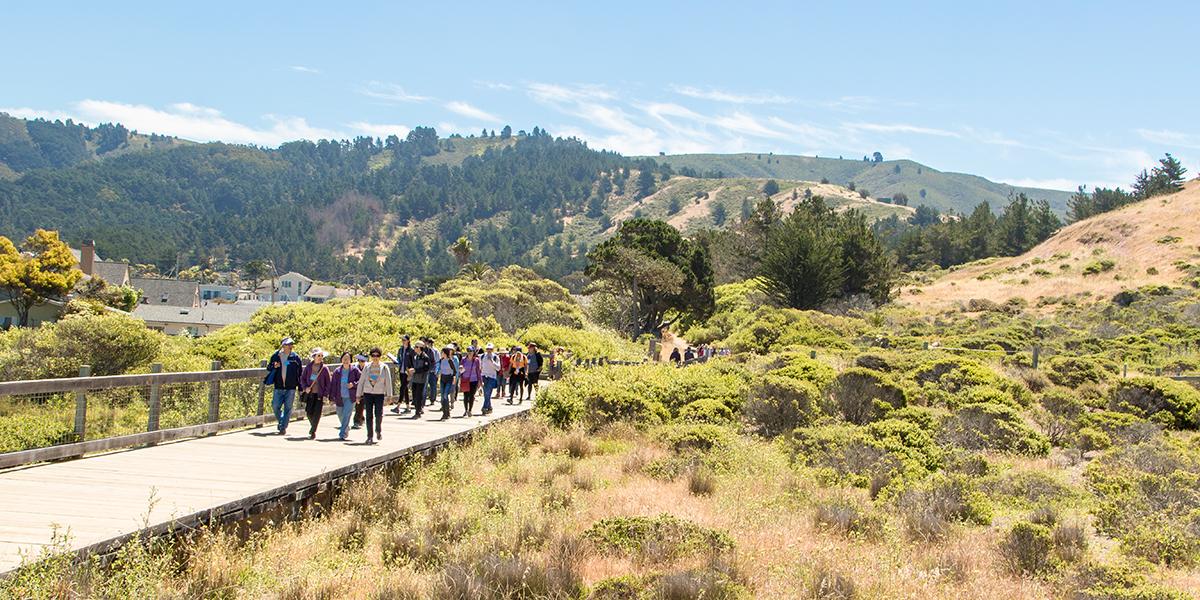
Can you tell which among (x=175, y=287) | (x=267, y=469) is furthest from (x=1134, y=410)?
(x=175, y=287)

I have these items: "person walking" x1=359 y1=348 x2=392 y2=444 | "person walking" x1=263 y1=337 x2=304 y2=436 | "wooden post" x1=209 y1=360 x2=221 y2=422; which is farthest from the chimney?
"person walking" x1=359 y1=348 x2=392 y2=444

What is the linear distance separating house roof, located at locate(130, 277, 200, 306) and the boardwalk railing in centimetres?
8366

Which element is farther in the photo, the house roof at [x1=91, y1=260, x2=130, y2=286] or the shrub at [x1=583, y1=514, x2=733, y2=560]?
the house roof at [x1=91, y1=260, x2=130, y2=286]

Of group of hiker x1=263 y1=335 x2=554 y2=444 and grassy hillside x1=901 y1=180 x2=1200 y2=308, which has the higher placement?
grassy hillside x1=901 y1=180 x2=1200 y2=308

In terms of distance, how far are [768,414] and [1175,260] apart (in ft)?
229

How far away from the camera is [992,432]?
1672 centimetres

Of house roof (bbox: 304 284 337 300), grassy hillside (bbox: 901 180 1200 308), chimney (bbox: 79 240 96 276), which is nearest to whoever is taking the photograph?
chimney (bbox: 79 240 96 276)

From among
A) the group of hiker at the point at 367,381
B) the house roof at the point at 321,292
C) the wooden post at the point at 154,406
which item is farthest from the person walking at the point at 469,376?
the house roof at the point at 321,292

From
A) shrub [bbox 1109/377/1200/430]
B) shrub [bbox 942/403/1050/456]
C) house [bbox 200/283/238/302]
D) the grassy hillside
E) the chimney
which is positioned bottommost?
house [bbox 200/283/238/302]

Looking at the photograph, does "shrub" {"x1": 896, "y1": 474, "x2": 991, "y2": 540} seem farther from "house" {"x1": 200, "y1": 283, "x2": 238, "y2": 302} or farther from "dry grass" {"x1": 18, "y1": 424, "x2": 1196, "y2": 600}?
"house" {"x1": 200, "y1": 283, "x2": 238, "y2": 302}

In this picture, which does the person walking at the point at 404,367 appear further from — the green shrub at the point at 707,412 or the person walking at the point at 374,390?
the green shrub at the point at 707,412

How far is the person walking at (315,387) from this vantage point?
1348 cm

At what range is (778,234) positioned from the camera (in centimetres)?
6084

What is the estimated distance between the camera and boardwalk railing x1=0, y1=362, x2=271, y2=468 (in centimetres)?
1022
